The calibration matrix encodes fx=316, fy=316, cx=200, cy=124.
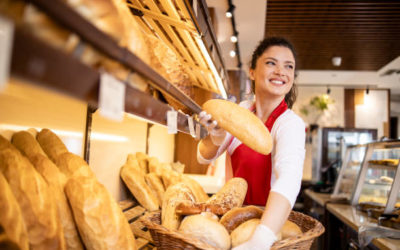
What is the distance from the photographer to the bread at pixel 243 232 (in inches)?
38.3

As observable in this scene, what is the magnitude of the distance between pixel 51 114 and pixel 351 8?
4.19 meters

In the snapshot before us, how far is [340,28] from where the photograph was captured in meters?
4.82

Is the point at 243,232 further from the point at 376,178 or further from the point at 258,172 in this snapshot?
the point at 376,178

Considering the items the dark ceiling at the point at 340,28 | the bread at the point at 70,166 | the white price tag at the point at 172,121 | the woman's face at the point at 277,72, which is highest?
the dark ceiling at the point at 340,28

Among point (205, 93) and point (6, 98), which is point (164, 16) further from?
point (205, 93)

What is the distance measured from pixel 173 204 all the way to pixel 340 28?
183 inches

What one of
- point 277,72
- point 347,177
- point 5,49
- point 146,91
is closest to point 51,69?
point 5,49

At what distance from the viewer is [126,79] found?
604 millimetres

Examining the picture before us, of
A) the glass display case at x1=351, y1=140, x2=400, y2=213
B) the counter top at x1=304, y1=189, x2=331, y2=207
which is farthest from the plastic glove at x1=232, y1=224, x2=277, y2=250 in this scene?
the counter top at x1=304, y1=189, x2=331, y2=207

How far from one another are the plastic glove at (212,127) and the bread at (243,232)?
35cm

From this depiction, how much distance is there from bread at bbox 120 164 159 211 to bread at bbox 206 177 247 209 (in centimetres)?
49

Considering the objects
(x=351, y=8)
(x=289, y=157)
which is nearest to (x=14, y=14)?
(x=289, y=157)

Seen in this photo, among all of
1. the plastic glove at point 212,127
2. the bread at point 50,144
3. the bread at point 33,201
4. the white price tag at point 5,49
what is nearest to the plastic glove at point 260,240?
the plastic glove at point 212,127

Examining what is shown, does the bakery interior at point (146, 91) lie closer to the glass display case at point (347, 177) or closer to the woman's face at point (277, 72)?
the glass display case at point (347, 177)
